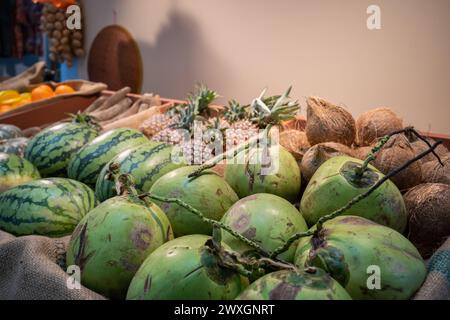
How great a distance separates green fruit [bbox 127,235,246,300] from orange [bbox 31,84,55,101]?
2.99 m

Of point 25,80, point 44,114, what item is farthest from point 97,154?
point 25,80

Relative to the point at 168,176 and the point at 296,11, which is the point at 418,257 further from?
the point at 296,11

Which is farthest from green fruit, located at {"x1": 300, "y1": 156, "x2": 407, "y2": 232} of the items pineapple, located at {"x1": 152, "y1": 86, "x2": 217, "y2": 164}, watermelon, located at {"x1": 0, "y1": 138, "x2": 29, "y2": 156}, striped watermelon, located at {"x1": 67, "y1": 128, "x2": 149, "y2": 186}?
watermelon, located at {"x1": 0, "y1": 138, "x2": 29, "y2": 156}

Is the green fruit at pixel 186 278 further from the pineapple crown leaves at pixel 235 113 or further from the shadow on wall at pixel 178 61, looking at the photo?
the shadow on wall at pixel 178 61

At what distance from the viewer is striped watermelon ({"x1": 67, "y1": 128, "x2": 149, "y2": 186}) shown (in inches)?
78.2

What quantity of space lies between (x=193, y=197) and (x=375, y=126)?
98 cm

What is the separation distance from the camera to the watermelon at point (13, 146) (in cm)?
250

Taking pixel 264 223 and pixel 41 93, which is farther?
pixel 41 93

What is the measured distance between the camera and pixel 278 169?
5.26ft

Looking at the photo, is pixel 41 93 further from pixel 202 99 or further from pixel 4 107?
pixel 202 99

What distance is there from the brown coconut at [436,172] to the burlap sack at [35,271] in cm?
124

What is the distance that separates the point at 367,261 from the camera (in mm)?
1048

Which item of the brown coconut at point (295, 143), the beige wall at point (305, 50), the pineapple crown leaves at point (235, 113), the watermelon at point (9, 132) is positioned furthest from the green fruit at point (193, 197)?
the beige wall at point (305, 50)
